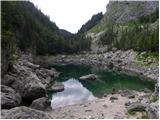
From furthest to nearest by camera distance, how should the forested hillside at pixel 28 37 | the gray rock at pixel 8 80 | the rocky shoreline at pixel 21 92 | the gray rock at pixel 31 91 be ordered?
Answer: the forested hillside at pixel 28 37 < the gray rock at pixel 8 80 < the gray rock at pixel 31 91 < the rocky shoreline at pixel 21 92

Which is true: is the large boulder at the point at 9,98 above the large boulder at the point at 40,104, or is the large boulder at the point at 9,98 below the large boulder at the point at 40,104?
above

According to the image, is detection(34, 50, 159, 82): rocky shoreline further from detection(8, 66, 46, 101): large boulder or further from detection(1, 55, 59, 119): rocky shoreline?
detection(8, 66, 46, 101): large boulder

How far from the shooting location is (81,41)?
164375 millimetres

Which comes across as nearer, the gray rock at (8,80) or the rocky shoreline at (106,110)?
the rocky shoreline at (106,110)

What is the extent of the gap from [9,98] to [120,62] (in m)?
78.1

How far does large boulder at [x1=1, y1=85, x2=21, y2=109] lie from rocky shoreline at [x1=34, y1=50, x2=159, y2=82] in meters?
36.9

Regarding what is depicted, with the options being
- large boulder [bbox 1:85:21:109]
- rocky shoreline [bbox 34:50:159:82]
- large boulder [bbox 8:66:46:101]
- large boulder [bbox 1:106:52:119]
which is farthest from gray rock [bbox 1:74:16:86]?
rocky shoreline [bbox 34:50:159:82]

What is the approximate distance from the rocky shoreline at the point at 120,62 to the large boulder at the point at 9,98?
36903 millimetres

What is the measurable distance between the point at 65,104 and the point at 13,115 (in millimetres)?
24147

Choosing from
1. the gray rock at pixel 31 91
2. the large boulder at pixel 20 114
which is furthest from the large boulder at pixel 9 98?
the large boulder at pixel 20 114

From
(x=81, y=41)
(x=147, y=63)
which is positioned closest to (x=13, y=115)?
Answer: (x=147, y=63)

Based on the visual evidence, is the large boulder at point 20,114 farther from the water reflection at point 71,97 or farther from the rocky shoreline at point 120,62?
the rocky shoreline at point 120,62

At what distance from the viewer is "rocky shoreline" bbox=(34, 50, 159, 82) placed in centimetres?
8431

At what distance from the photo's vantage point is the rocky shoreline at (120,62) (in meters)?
84.3
